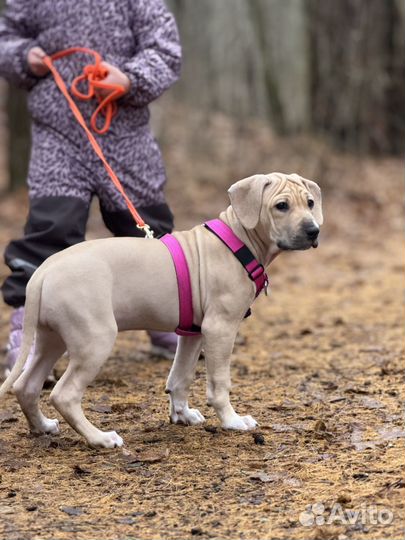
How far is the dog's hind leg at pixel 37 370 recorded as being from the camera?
4.11m

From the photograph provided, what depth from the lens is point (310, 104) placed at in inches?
Answer: 548

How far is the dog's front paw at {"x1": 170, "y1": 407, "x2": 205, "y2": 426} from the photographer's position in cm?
441

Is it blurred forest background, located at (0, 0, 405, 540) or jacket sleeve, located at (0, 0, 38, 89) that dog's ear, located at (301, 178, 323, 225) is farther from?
jacket sleeve, located at (0, 0, 38, 89)

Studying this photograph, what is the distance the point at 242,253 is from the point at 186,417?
89cm

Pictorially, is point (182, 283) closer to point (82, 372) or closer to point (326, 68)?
point (82, 372)

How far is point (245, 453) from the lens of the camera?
3963 millimetres

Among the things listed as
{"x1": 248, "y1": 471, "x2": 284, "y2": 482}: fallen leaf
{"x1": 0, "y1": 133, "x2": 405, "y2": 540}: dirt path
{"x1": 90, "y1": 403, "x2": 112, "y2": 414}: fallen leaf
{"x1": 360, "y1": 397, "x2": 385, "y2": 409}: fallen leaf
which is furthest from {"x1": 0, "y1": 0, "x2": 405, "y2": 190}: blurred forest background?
{"x1": 248, "y1": 471, "x2": 284, "y2": 482}: fallen leaf

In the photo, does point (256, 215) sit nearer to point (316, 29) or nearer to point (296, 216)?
point (296, 216)

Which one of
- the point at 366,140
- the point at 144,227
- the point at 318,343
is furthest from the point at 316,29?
the point at 144,227

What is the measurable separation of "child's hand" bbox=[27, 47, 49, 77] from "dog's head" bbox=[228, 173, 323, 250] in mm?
1729

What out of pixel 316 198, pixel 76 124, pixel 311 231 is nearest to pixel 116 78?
pixel 76 124

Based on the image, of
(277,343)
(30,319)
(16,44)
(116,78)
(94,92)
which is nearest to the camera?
(30,319)

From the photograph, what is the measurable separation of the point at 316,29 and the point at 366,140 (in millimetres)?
1910

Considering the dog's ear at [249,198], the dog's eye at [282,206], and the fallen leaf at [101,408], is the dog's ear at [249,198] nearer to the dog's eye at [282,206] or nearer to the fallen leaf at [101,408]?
the dog's eye at [282,206]
